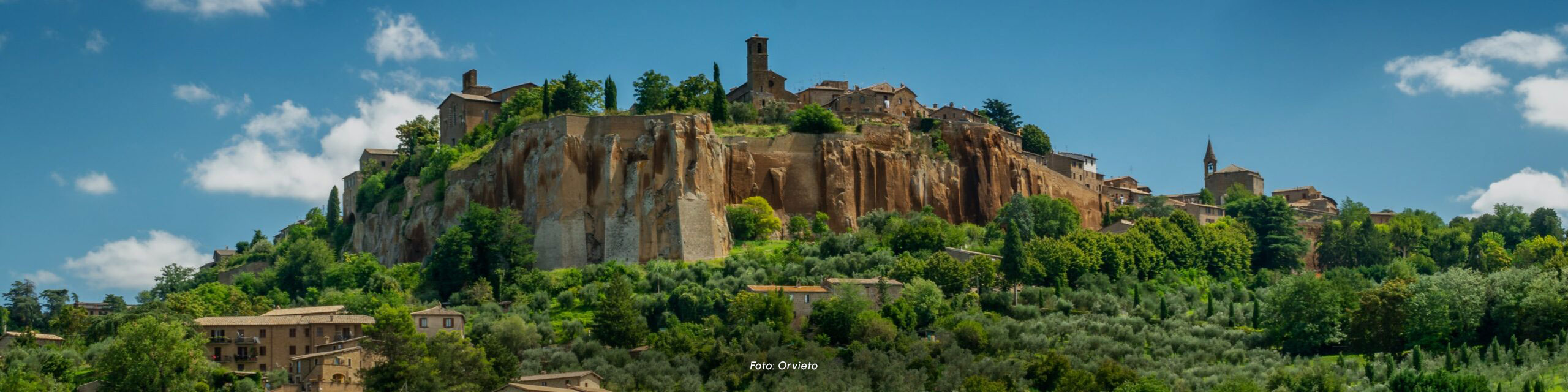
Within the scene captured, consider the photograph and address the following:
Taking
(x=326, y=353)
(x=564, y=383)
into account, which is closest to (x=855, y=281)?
(x=564, y=383)

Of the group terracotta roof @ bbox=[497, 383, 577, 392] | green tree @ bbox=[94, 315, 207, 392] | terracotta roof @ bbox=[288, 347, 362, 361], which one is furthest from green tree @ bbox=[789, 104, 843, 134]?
green tree @ bbox=[94, 315, 207, 392]

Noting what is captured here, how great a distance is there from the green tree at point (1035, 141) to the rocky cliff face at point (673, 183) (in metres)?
6.75

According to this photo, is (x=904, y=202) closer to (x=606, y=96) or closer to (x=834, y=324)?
(x=606, y=96)

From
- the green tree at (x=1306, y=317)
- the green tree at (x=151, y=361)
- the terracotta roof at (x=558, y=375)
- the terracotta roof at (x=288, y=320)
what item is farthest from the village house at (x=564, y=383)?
the green tree at (x=1306, y=317)

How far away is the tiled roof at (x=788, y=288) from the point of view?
72.5 m

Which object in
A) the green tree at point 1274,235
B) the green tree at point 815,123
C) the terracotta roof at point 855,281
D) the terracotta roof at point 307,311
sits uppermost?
the green tree at point 815,123

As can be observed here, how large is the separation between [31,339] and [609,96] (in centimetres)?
2715

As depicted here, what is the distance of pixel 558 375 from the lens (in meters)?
63.6

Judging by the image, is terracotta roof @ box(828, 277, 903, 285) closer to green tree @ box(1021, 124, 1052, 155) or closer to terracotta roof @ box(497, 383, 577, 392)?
terracotta roof @ box(497, 383, 577, 392)

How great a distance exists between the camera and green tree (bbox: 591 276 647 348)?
6869cm

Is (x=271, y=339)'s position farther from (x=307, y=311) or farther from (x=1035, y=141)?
(x=1035, y=141)

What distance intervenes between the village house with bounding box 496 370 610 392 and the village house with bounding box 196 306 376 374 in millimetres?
7994

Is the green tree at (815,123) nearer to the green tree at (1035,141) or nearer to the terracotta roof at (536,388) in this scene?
the green tree at (1035,141)

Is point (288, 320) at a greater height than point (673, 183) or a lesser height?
lesser
